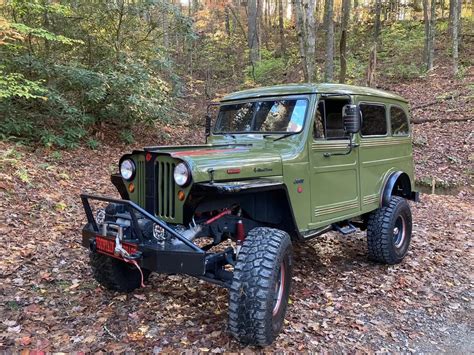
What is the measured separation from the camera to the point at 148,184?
3785 mm

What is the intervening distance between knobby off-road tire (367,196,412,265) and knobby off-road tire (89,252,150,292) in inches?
120

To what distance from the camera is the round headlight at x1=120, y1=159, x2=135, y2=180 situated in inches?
155

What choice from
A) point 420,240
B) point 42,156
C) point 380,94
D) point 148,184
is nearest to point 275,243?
point 148,184

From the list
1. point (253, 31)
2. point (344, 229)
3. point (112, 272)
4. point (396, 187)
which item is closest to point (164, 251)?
point (112, 272)

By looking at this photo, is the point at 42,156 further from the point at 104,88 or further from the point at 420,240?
the point at 420,240

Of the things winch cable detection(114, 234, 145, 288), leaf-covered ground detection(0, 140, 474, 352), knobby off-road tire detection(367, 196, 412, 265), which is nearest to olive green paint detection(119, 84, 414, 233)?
knobby off-road tire detection(367, 196, 412, 265)

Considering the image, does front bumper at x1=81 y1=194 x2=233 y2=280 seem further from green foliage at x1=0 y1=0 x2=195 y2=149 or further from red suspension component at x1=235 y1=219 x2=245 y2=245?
green foliage at x1=0 y1=0 x2=195 y2=149

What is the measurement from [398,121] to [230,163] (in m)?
3.64

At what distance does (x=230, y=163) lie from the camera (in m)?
3.73

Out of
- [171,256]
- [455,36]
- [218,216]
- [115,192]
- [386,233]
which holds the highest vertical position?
[455,36]

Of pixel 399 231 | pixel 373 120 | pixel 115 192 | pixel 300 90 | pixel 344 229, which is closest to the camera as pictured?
pixel 300 90

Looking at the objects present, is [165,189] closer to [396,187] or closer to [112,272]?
[112,272]

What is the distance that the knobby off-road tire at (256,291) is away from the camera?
332 cm

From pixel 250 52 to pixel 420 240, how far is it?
634 inches
